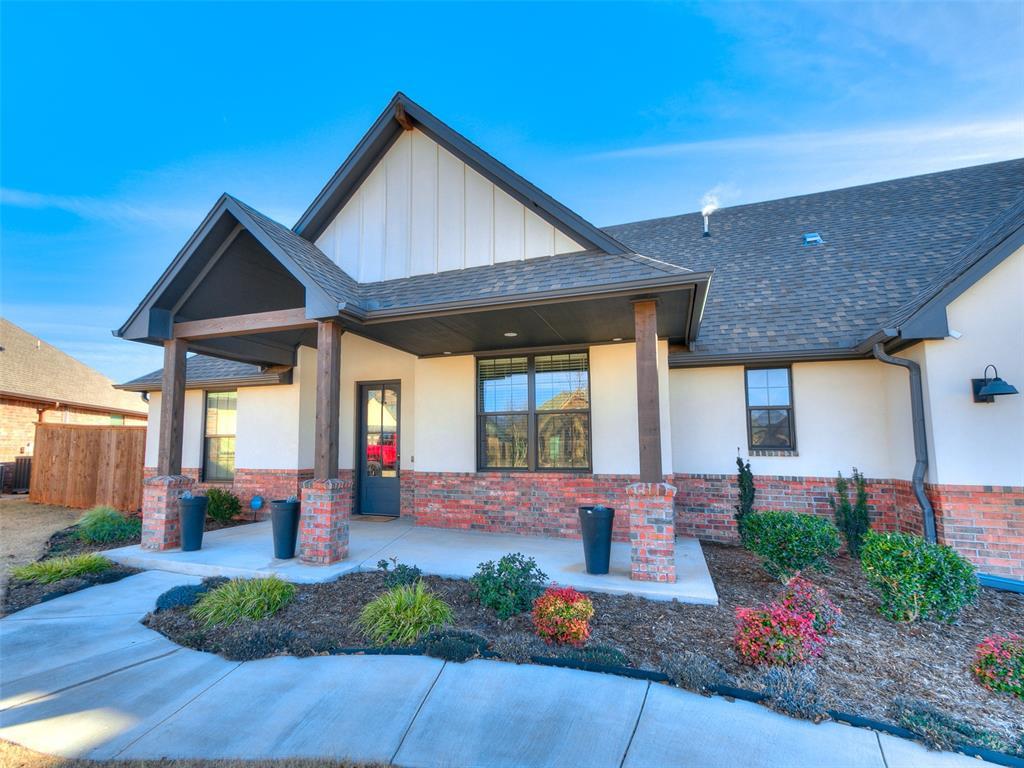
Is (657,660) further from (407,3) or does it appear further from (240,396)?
(407,3)

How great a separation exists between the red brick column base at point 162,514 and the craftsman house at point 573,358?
33 millimetres

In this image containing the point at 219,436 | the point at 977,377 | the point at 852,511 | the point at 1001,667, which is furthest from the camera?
the point at 219,436

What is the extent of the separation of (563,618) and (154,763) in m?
2.68

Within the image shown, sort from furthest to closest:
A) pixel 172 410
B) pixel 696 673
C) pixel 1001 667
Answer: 1. pixel 172 410
2. pixel 1001 667
3. pixel 696 673

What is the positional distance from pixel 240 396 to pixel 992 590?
1255 cm

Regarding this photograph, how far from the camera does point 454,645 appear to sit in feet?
12.0

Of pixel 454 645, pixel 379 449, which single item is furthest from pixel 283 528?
pixel 454 645

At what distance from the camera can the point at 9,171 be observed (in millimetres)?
12094

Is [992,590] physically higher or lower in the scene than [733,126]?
lower

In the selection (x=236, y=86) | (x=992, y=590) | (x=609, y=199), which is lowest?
(x=992, y=590)

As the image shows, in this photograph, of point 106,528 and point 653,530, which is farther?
point 106,528

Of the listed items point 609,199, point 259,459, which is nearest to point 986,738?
point 259,459

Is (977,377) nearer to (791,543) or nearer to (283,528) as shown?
(791,543)

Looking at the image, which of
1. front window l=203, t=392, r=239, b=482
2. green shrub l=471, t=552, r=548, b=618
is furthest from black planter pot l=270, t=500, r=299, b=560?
front window l=203, t=392, r=239, b=482
